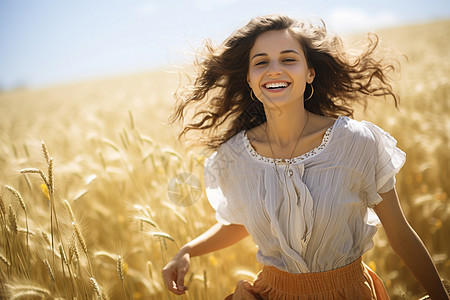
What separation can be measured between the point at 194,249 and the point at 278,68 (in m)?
0.90

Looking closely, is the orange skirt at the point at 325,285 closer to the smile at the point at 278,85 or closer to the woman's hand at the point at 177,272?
the woman's hand at the point at 177,272

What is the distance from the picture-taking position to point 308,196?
1248 millimetres

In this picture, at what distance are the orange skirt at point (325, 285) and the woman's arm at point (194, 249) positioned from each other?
0.26 metres

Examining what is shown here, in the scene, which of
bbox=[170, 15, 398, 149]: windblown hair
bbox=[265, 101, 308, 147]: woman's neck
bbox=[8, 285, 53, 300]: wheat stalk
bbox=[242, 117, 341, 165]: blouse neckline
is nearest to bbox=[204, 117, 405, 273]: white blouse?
bbox=[242, 117, 341, 165]: blouse neckline

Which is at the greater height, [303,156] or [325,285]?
[303,156]

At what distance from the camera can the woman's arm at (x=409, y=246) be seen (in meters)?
1.21

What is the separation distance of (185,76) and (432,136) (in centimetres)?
249

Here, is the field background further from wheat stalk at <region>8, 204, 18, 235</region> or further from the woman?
the woman

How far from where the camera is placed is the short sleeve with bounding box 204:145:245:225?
1489mm

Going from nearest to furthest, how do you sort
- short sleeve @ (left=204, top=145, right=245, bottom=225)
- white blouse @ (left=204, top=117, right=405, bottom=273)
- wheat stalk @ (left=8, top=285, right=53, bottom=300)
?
wheat stalk @ (left=8, top=285, right=53, bottom=300), white blouse @ (left=204, top=117, right=405, bottom=273), short sleeve @ (left=204, top=145, right=245, bottom=225)

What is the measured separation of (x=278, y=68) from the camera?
131cm

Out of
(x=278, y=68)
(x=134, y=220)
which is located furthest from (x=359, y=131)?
(x=134, y=220)

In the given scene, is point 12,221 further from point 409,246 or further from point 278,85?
point 409,246

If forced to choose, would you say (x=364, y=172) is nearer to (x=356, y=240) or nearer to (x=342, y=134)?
(x=342, y=134)
